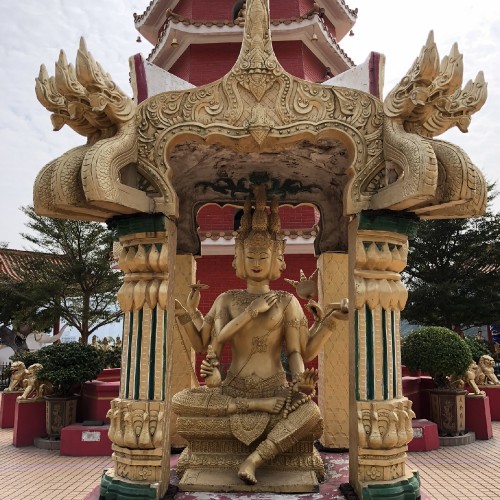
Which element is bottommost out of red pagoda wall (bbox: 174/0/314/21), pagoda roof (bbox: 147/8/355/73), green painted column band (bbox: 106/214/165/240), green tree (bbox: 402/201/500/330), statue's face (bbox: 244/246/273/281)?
statue's face (bbox: 244/246/273/281)

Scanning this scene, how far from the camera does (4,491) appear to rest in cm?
788

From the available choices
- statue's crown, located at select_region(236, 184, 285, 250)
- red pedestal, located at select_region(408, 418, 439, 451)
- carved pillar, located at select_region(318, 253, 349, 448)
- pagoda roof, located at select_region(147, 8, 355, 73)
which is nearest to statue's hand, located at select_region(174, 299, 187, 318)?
statue's crown, located at select_region(236, 184, 285, 250)

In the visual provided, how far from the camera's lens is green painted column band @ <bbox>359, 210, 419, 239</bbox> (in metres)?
4.48

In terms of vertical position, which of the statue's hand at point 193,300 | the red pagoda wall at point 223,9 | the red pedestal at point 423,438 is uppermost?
the red pagoda wall at point 223,9

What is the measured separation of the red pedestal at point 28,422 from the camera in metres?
11.5

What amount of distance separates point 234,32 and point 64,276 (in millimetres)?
13641

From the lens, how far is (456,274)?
971 inches

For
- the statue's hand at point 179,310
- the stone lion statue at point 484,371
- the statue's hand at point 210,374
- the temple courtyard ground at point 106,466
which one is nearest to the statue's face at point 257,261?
the statue's hand at point 179,310

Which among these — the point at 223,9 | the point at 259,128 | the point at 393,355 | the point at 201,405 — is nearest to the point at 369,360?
the point at 393,355

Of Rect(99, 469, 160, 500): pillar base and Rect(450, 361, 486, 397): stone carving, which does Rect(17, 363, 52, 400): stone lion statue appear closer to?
Rect(99, 469, 160, 500): pillar base

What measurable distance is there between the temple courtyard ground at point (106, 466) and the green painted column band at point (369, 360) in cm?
129

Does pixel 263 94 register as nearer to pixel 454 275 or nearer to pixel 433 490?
pixel 433 490

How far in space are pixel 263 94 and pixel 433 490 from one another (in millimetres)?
6716

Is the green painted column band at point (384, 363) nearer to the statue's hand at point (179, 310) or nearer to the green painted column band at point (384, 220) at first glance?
the green painted column band at point (384, 220)
